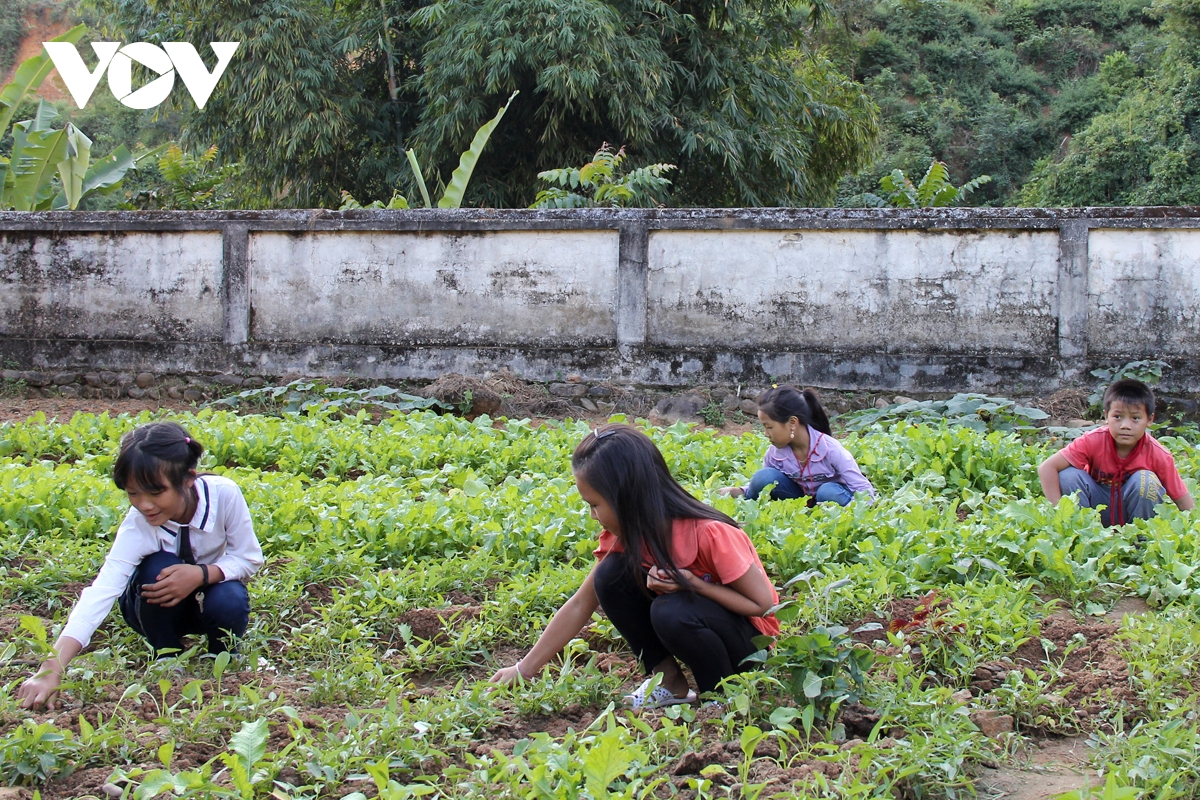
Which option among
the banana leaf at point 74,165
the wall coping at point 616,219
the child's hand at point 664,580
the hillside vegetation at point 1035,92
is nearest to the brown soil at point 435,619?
the child's hand at point 664,580

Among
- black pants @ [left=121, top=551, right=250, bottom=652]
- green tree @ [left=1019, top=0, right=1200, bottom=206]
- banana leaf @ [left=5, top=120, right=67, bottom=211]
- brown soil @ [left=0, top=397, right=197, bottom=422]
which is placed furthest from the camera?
green tree @ [left=1019, top=0, right=1200, bottom=206]

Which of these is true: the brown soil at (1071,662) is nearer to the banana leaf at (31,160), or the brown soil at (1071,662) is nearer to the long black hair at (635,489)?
the long black hair at (635,489)

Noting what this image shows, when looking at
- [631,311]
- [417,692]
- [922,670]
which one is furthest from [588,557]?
[631,311]

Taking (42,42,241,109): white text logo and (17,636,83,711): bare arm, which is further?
(42,42,241,109): white text logo

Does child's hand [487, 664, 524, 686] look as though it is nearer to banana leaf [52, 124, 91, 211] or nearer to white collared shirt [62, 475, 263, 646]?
white collared shirt [62, 475, 263, 646]

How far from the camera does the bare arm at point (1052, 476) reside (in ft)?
14.9

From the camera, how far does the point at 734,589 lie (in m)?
2.71

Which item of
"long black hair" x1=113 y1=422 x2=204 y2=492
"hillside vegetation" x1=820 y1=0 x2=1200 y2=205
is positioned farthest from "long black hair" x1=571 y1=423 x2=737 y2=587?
"hillside vegetation" x1=820 y1=0 x2=1200 y2=205

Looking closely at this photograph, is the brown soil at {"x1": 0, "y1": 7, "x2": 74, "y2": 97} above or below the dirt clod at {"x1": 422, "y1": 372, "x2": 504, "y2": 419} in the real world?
above

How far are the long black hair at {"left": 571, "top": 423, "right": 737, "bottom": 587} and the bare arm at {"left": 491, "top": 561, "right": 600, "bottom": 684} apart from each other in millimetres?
253

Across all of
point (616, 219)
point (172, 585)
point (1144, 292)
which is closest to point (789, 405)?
point (172, 585)

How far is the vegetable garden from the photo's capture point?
2.38 meters

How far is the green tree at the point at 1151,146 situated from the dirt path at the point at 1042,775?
20677 mm

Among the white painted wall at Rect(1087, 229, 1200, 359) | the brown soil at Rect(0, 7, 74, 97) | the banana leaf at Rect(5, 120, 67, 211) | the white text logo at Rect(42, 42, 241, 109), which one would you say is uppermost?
the brown soil at Rect(0, 7, 74, 97)
